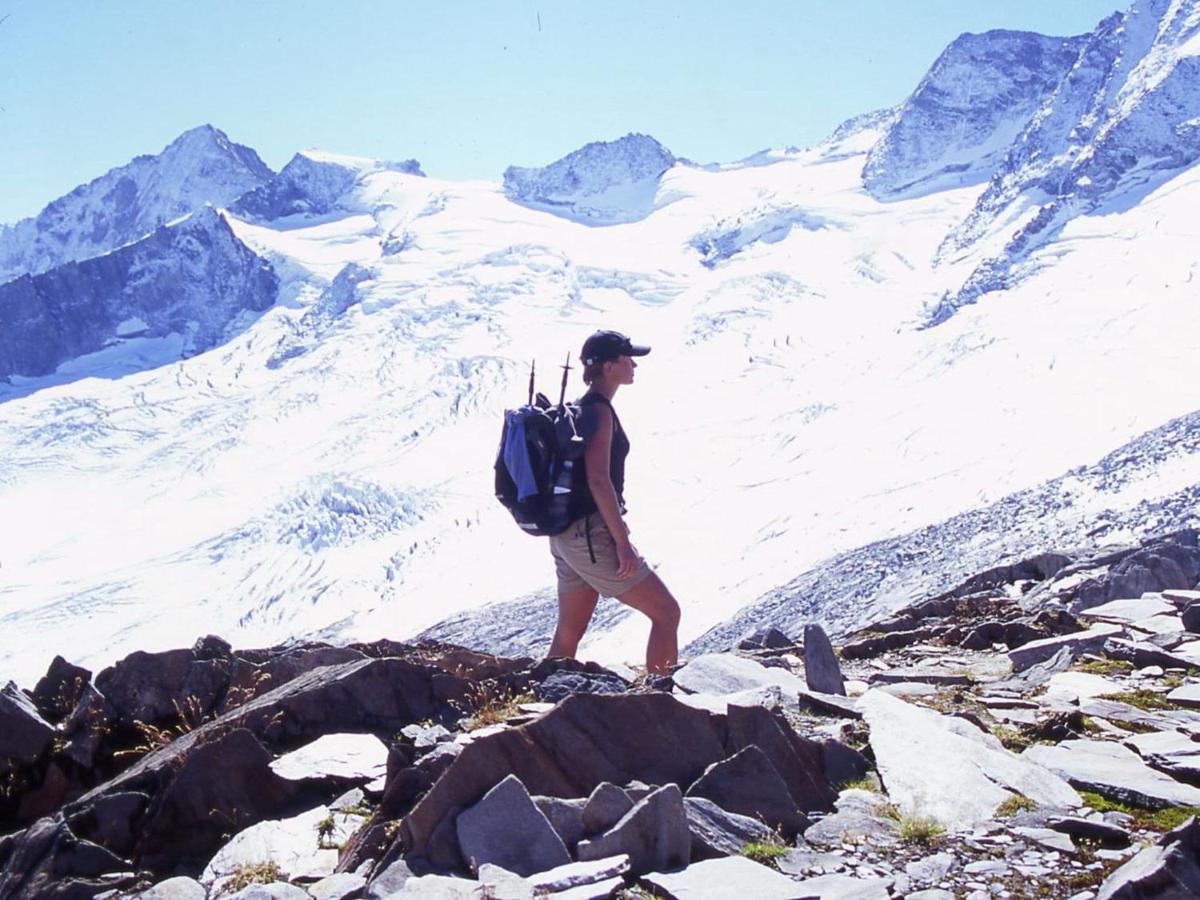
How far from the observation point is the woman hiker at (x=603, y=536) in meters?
7.16

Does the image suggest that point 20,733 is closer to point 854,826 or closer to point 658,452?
point 854,826

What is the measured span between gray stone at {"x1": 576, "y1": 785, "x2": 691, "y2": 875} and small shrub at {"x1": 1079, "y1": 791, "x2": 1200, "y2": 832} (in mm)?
1949

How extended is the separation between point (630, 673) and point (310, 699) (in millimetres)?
3421

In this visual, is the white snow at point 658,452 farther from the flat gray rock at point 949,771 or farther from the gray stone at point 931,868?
the gray stone at point 931,868

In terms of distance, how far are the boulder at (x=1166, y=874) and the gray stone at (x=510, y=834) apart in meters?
1.96

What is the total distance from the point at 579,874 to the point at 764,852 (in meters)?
0.88

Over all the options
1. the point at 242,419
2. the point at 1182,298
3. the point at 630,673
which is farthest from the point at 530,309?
the point at 630,673

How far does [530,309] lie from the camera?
7805 inches

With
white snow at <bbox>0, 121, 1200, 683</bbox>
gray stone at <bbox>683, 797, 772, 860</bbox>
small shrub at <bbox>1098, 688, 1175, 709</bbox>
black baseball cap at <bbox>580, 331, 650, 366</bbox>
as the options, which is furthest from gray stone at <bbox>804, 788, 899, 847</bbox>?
white snow at <bbox>0, 121, 1200, 683</bbox>

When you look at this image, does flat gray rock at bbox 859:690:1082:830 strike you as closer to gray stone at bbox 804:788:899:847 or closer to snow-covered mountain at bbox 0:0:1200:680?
gray stone at bbox 804:788:899:847

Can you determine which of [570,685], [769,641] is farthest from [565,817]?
[769,641]

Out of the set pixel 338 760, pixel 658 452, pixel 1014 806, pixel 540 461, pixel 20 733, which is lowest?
pixel 658 452

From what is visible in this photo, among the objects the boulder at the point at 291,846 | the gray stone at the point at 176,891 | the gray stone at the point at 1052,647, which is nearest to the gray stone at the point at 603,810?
the boulder at the point at 291,846

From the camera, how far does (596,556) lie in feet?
24.3
